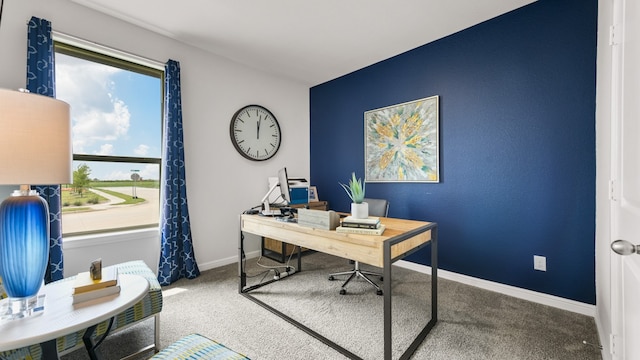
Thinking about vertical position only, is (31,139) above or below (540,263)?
above

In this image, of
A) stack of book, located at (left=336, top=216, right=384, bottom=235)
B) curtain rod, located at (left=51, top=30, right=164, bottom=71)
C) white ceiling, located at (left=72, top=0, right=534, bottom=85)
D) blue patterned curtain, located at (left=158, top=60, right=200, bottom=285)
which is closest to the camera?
stack of book, located at (left=336, top=216, right=384, bottom=235)

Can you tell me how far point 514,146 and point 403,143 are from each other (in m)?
1.07

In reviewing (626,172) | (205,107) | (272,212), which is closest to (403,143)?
(272,212)

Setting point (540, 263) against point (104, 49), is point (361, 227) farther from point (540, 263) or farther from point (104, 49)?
point (104, 49)

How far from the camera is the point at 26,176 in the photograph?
0.92m

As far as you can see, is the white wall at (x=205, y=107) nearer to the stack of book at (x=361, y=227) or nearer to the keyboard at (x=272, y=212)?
the keyboard at (x=272, y=212)

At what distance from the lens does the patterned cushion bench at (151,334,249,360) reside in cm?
104

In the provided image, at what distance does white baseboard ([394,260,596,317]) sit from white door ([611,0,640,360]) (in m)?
1.12

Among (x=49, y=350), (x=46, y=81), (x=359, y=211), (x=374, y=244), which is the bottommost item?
(x=49, y=350)

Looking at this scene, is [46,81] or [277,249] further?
[277,249]

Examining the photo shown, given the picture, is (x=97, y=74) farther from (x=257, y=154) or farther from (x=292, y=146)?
(x=292, y=146)

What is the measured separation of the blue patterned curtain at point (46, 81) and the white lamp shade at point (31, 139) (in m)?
1.41

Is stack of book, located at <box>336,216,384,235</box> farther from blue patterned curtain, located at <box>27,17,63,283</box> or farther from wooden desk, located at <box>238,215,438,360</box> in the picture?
blue patterned curtain, located at <box>27,17,63,283</box>


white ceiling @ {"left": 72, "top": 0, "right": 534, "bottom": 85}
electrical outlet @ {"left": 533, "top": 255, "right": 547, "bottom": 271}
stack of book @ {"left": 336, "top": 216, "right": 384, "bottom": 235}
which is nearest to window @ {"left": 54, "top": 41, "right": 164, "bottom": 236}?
white ceiling @ {"left": 72, "top": 0, "right": 534, "bottom": 85}
